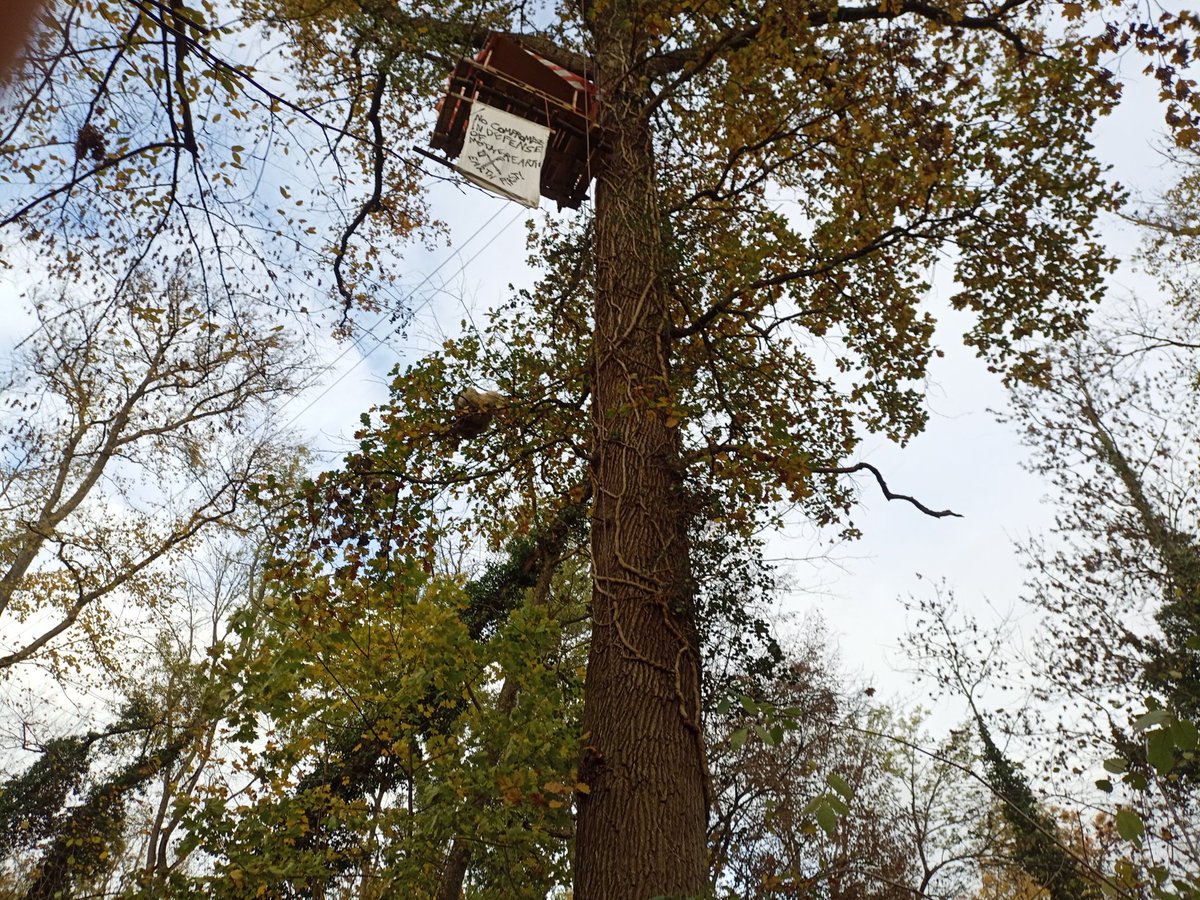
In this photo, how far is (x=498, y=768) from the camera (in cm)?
388

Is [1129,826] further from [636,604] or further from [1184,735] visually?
[636,604]

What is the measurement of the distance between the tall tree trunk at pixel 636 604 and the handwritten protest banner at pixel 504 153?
552 millimetres

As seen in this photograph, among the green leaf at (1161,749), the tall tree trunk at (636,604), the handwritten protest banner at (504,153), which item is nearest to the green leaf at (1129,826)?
the green leaf at (1161,749)

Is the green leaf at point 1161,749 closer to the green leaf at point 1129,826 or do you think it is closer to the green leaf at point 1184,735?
the green leaf at point 1184,735

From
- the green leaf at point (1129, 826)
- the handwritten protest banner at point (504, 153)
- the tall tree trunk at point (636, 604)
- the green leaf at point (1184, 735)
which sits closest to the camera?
the green leaf at point (1184, 735)

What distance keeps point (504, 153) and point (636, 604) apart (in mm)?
2912

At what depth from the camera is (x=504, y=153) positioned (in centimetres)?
433

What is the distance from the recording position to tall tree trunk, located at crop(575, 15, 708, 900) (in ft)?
8.29

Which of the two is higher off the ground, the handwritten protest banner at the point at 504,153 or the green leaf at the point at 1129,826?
the handwritten protest banner at the point at 504,153

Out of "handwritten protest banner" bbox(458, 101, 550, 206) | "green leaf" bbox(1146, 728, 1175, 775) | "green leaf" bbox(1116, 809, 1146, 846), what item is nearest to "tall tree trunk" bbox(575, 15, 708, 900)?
"handwritten protest banner" bbox(458, 101, 550, 206)

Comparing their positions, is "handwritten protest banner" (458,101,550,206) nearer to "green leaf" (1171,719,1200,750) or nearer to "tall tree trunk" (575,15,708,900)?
"tall tree trunk" (575,15,708,900)

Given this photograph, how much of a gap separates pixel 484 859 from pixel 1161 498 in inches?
516

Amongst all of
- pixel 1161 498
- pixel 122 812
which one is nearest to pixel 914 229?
pixel 1161 498

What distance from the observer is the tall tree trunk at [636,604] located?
2.53m
